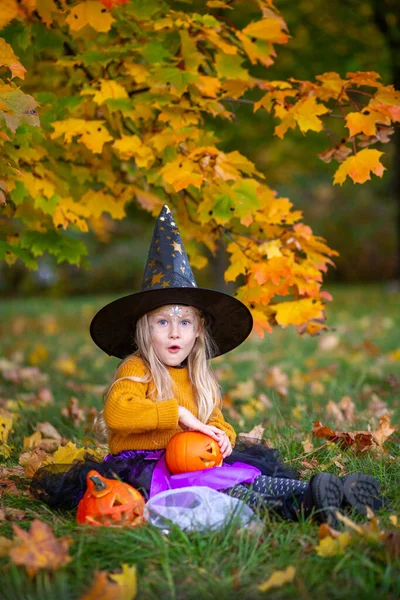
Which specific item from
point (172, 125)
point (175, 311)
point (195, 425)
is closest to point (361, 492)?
point (195, 425)

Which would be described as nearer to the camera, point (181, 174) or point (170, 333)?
point (170, 333)

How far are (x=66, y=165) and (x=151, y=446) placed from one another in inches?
69.6

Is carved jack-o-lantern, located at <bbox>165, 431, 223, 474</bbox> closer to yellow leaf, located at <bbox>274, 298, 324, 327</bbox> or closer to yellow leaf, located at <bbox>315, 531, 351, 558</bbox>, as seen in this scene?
yellow leaf, located at <bbox>315, 531, 351, 558</bbox>

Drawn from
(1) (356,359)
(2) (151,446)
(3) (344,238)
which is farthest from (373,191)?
(2) (151,446)

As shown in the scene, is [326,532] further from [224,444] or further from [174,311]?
[174,311]

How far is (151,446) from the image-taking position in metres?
2.86

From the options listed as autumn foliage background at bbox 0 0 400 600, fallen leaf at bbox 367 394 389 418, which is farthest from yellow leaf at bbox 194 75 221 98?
fallen leaf at bbox 367 394 389 418

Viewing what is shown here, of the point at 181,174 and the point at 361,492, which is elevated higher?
the point at 181,174

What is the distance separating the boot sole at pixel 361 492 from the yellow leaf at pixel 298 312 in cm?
119

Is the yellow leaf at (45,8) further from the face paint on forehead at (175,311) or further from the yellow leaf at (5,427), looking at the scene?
the yellow leaf at (5,427)

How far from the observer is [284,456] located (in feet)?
10.8

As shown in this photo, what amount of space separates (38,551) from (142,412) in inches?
28.4

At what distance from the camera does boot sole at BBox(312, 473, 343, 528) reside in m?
2.40

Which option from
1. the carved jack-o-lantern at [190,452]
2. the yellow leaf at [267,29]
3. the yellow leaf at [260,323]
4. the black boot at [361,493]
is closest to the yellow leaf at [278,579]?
the black boot at [361,493]
